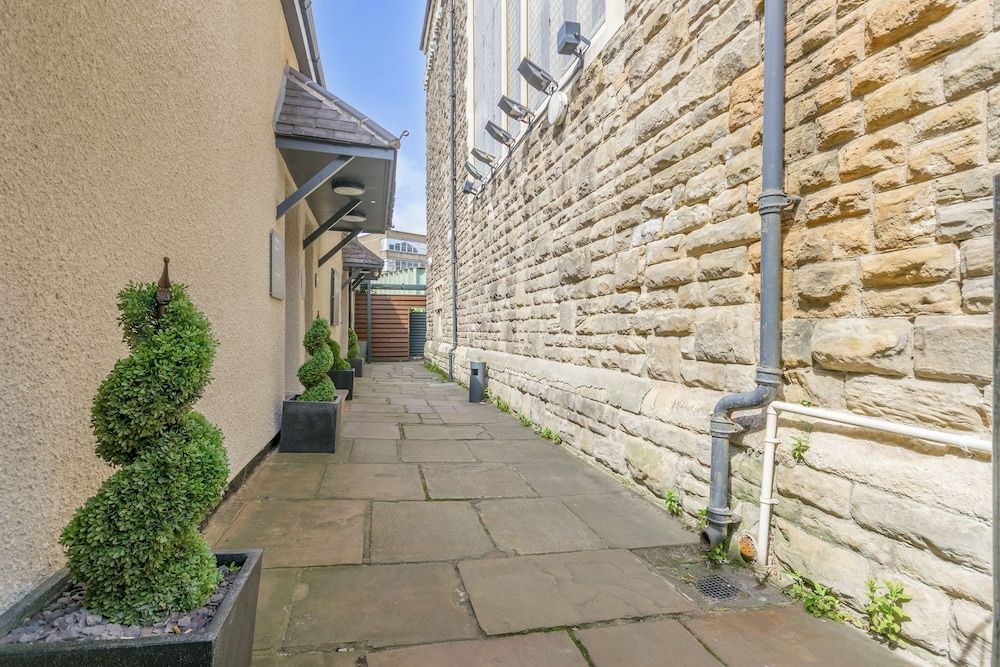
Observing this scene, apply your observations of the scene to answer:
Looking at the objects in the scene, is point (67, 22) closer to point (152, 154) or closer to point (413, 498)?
point (152, 154)

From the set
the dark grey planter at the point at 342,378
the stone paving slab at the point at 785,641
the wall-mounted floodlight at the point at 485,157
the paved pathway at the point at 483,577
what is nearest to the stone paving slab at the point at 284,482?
the paved pathway at the point at 483,577

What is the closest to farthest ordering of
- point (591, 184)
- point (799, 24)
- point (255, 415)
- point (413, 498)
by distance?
point (799, 24), point (413, 498), point (255, 415), point (591, 184)

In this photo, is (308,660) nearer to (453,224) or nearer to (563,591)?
(563,591)

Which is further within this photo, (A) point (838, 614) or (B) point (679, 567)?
(B) point (679, 567)

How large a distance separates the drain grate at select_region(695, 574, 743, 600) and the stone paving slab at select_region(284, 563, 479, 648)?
105 centimetres

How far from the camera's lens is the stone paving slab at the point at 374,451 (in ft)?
14.1

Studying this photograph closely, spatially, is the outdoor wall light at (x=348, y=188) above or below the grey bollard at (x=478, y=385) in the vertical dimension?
above

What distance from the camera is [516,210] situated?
682 cm

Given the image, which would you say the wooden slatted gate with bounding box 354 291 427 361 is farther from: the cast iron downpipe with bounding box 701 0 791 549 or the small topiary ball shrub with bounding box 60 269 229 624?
the small topiary ball shrub with bounding box 60 269 229 624

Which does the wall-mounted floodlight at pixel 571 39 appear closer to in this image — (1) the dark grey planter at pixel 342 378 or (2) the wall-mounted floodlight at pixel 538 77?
(2) the wall-mounted floodlight at pixel 538 77

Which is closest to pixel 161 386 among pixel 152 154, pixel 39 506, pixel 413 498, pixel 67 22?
pixel 39 506

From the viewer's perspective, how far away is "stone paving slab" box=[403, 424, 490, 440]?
5238mm

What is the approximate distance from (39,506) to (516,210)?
5.98 meters

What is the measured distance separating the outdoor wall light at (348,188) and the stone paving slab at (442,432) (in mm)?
2560
